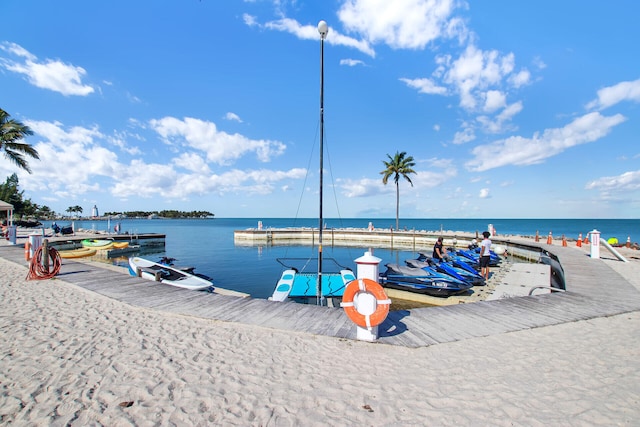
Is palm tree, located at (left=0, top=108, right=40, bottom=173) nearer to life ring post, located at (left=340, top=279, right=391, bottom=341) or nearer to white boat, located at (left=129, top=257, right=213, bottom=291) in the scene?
white boat, located at (left=129, top=257, right=213, bottom=291)

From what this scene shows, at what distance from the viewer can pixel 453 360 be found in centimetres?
430

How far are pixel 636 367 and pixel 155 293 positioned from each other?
998 centimetres

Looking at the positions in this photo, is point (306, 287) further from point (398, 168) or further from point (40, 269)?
point (398, 168)

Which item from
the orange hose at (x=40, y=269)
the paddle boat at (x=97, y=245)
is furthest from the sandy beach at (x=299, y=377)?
the paddle boat at (x=97, y=245)

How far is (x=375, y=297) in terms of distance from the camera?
15.6 feet

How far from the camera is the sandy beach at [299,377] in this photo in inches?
120

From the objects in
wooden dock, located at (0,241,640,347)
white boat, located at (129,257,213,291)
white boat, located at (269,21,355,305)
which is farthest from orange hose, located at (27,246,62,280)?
white boat, located at (269,21,355,305)

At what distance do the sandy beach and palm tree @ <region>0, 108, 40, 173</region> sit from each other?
81.9ft

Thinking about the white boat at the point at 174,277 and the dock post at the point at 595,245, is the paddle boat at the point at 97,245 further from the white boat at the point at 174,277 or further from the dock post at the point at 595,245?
the dock post at the point at 595,245

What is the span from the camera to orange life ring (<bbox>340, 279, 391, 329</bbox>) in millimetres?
4746

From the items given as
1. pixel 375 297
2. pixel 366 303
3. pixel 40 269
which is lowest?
pixel 40 269

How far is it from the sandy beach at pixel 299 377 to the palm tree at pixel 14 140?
25.0 m

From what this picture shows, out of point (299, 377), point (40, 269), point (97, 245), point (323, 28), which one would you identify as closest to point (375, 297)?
point (299, 377)

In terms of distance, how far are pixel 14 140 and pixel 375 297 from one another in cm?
3185
